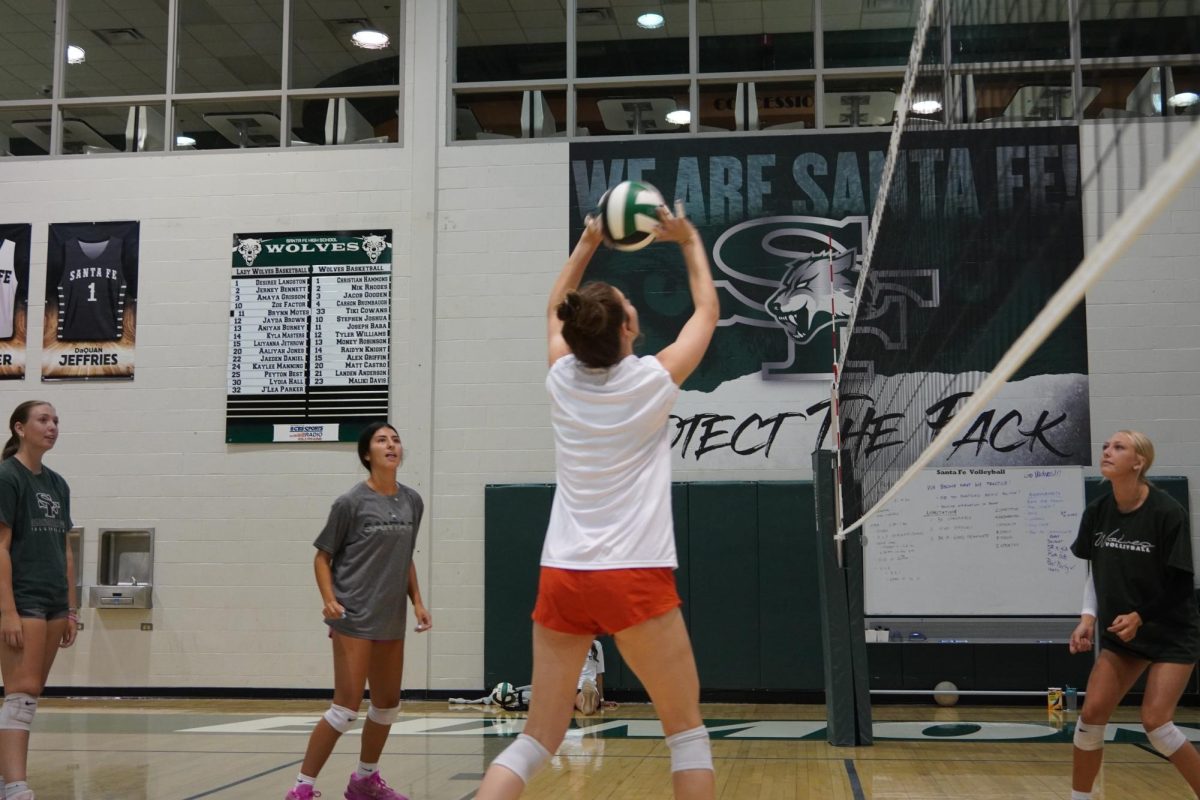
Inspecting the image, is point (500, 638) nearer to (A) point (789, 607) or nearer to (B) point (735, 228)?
Answer: (A) point (789, 607)

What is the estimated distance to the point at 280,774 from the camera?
611cm

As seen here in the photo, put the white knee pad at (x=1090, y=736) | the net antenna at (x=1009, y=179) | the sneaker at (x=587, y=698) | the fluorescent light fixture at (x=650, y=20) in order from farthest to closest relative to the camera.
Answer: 1. the fluorescent light fixture at (x=650, y=20)
2. the sneaker at (x=587, y=698)
3. the white knee pad at (x=1090, y=736)
4. the net antenna at (x=1009, y=179)

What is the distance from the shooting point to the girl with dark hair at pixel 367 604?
16.3ft

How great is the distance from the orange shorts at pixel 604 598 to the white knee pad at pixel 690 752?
304 millimetres

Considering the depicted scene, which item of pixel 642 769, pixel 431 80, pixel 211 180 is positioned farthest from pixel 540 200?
pixel 642 769

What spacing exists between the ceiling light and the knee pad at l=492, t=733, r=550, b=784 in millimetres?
9226

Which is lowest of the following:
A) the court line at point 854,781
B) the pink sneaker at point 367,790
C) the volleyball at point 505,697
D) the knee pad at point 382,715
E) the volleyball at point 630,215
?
the volleyball at point 505,697

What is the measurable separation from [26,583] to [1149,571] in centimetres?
441

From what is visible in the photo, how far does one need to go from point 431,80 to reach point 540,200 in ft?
5.00

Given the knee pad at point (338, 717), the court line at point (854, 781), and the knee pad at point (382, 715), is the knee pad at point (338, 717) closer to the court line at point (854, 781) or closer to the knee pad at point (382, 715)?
the knee pad at point (382, 715)

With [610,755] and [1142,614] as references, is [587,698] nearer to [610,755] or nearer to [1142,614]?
[610,755]

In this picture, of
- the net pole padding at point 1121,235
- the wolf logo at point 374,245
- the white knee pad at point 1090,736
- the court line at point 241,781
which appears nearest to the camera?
the net pole padding at point 1121,235

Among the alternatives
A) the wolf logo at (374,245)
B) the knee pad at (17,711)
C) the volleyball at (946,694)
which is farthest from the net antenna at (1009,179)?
the wolf logo at (374,245)

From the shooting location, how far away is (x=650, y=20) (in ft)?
36.1
